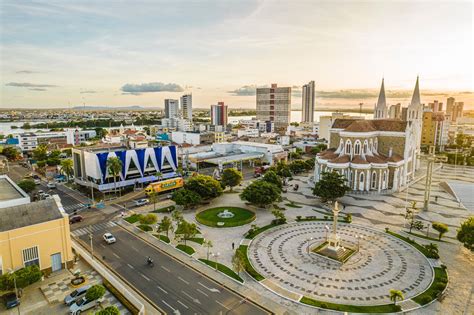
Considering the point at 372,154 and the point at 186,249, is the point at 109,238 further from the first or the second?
the point at 372,154

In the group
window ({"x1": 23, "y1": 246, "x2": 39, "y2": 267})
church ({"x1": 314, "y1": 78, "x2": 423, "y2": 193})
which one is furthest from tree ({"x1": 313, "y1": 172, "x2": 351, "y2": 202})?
window ({"x1": 23, "y1": 246, "x2": 39, "y2": 267})

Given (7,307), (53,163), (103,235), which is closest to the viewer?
(7,307)

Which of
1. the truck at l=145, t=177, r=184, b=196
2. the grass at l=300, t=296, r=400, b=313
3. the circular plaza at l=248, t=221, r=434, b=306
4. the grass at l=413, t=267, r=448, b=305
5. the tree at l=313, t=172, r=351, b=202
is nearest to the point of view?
the grass at l=300, t=296, r=400, b=313

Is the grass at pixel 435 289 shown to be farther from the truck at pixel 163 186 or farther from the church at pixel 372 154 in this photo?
the truck at pixel 163 186

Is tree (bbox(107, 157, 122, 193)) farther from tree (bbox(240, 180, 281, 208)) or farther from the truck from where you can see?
tree (bbox(240, 180, 281, 208))

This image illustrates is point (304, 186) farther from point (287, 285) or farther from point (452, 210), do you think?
point (287, 285)

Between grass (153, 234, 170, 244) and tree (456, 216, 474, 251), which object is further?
grass (153, 234, 170, 244)

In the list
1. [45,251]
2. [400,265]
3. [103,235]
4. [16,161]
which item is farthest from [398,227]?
[16,161]
